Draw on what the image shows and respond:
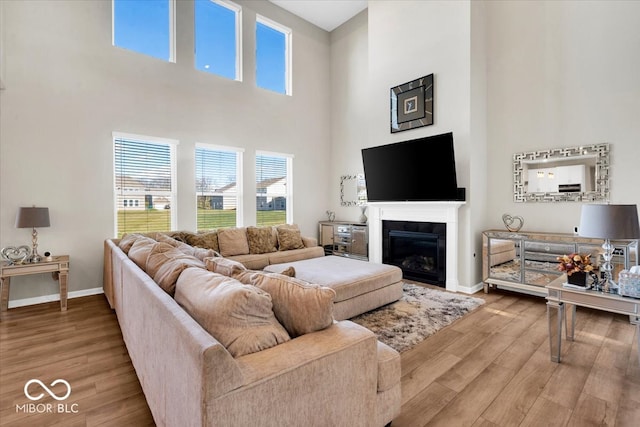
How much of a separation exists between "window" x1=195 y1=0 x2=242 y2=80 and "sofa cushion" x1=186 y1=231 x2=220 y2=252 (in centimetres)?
284

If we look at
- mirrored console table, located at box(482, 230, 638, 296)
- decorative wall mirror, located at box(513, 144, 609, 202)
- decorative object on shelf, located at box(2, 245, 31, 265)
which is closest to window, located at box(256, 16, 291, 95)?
decorative object on shelf, located at box(2, 245, 31, 265)

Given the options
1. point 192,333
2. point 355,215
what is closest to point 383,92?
point 355,215

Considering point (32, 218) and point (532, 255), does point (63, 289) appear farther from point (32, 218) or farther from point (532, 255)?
point (532, 255)

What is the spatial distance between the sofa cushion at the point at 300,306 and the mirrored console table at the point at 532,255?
3356 mm

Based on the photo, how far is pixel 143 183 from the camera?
464cm

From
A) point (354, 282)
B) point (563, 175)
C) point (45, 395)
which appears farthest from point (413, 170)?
point (45, 395)

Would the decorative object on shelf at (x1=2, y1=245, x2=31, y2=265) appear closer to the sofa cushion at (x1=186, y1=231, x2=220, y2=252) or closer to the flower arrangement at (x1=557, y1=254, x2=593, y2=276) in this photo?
the sofa cushion at (x1=186, y1=231, x2=220, y2=252)

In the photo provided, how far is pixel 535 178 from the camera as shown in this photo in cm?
412

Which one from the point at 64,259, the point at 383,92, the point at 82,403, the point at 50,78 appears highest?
the point at 383,92

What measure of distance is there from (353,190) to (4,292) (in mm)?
5483

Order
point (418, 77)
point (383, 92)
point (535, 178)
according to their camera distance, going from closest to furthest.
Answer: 1. point (535, 178)
2. point (418, 77)
3. point (383, 92)

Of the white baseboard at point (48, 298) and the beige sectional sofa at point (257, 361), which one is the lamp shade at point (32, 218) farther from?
the beige sectional sofa at point (257, 361)

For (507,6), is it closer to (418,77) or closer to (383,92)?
(418,77)

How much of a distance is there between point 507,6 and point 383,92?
205 cm
